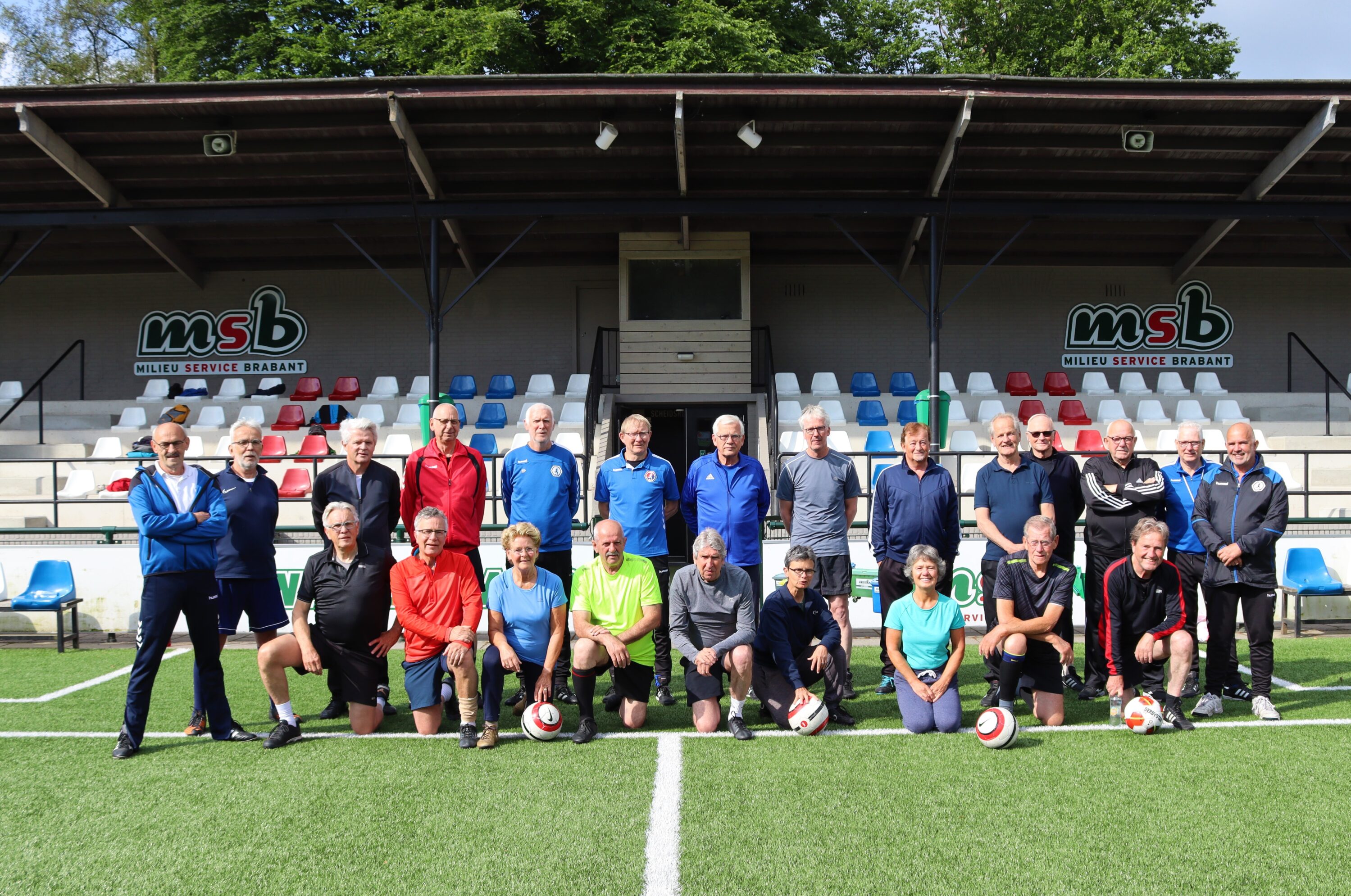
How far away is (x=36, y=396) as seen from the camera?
1738cm

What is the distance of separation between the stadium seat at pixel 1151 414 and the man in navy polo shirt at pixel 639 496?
36.5ft

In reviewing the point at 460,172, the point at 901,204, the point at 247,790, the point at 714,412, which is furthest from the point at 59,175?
the point at 247,790

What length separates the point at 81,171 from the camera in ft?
41.7

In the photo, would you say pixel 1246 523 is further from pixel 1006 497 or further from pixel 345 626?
pixel 345 626

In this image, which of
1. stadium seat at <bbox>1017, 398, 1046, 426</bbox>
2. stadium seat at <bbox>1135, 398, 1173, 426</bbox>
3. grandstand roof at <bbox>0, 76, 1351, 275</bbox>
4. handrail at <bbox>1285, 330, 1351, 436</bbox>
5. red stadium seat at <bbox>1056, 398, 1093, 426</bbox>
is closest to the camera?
grandstand roof at <bbox>0, 76, 1351, 275</bbox>

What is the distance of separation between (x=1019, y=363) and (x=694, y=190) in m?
7.18

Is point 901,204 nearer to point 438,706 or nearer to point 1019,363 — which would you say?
point 1019,363

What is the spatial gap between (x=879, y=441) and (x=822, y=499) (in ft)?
23.7

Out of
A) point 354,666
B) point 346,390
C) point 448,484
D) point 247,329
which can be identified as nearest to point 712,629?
point 448,484

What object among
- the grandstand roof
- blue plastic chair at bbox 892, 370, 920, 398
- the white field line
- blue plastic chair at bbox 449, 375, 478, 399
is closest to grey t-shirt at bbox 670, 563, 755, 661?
the white field line

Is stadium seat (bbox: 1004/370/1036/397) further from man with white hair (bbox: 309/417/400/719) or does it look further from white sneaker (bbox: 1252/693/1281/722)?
man with white hair (bbox: 309/417/400/719)

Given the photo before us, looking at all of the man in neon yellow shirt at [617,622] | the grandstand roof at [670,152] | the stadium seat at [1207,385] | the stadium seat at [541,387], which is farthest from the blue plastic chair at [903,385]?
the man in neon yellow shirt at [617,622]

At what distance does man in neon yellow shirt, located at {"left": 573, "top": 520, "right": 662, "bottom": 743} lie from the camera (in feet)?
16.9

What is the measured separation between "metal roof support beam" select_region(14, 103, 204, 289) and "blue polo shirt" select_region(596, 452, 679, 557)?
1003cm
